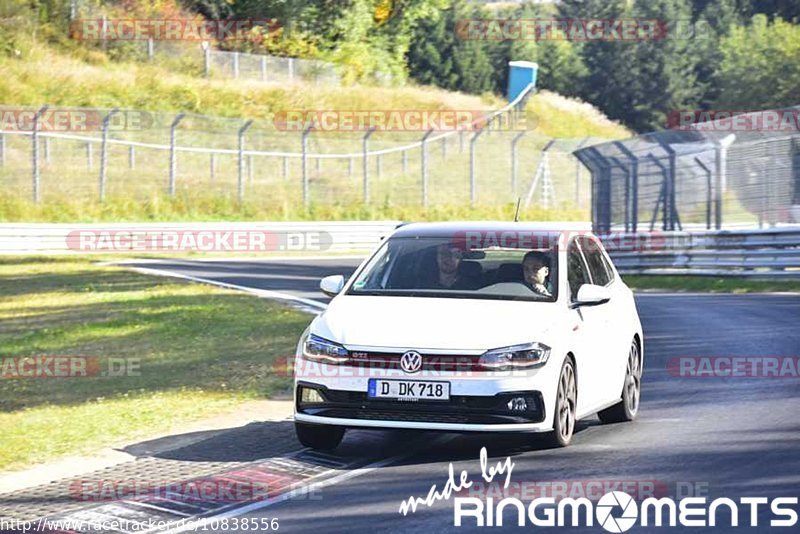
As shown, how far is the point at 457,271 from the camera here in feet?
34.6

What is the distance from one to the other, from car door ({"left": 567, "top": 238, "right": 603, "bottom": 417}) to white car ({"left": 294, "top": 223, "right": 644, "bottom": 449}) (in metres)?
0.01

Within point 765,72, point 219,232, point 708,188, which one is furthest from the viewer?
point 765,72

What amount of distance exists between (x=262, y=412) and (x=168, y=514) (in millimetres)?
4223

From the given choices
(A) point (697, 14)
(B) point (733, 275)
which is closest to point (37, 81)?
(B) point (733, 275)

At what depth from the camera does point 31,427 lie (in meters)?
11.6

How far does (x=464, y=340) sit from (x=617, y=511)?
6.25ft

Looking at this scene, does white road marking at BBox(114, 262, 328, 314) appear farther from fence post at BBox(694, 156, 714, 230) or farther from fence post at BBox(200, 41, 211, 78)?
fence post at BBox(200, 41, 211, 78)

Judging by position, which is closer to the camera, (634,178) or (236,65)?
(634,178)

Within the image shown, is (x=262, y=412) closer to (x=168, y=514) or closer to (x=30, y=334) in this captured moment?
(x=168, y=514)

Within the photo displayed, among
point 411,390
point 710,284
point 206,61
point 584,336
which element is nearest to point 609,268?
point 584,336

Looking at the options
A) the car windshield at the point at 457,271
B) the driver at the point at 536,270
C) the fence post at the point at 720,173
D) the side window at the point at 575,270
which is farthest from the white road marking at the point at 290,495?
the fence post at the point at 720,173

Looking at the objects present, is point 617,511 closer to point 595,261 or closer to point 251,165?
point 595,261

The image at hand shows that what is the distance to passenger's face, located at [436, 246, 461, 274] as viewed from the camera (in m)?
10.5

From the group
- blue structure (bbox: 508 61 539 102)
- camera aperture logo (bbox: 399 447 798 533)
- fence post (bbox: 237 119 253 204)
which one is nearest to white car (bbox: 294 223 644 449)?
camera aperture logo (bbox: 399 447 798 533)
